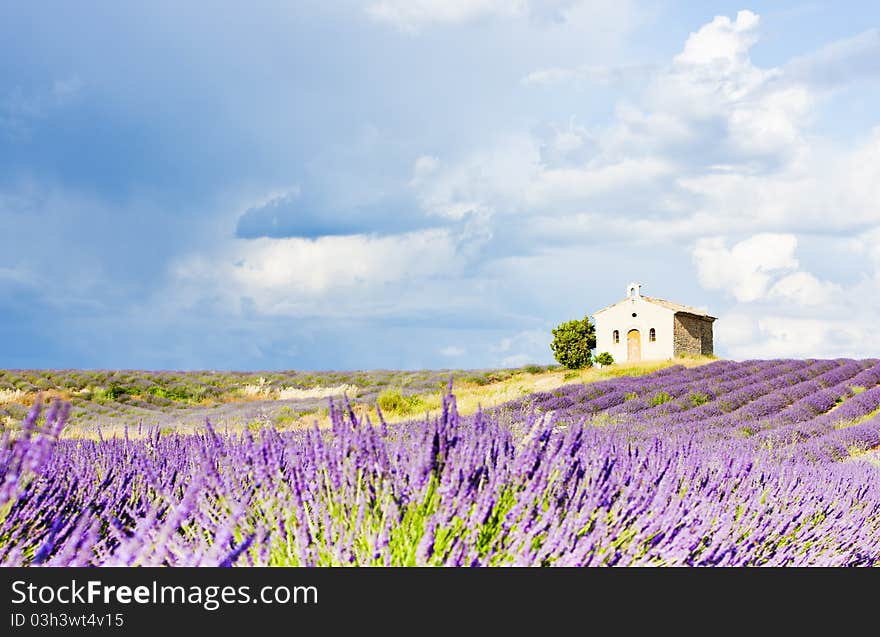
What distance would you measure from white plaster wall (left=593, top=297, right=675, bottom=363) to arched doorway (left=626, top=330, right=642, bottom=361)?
0.13m

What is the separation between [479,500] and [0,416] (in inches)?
700

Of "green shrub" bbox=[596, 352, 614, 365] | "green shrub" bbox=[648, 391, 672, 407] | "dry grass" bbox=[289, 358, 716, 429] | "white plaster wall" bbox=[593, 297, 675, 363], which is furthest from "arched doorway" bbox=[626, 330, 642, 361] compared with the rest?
"green shrub" bbox=[648, 391, 672, 407]

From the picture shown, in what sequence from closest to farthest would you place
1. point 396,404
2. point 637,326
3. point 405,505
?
point 405,505 < point 396,404 < point 637,326

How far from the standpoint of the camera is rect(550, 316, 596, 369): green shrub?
1273 inches

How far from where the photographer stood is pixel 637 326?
103 feet

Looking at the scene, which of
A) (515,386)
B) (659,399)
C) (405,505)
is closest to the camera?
(405,505)

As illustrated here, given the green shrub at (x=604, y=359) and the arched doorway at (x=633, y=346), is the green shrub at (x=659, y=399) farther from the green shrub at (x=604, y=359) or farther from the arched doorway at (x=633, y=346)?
the arched doorway at (x=633, y=346)

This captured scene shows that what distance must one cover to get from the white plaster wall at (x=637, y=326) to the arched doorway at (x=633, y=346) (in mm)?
130

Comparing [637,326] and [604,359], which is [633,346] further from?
[604,359]

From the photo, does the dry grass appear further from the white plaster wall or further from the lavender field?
the lavender field

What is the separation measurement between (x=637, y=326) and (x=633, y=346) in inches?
33.1

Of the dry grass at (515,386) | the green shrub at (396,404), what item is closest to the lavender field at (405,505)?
the dry grass at (515,386)

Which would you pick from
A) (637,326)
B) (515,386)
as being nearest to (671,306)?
(637,326)
